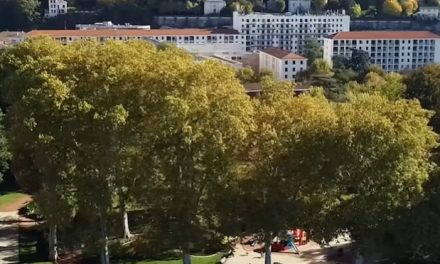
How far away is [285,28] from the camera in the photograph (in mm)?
81000

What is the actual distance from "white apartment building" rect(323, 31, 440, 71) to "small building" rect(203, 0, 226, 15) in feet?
63.3

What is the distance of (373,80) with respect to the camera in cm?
4662

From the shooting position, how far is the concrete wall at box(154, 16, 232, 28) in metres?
87.0

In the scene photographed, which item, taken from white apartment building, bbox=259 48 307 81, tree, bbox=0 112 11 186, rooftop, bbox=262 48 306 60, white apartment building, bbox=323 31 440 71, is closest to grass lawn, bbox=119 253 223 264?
tree, bbox=0 112 11 186

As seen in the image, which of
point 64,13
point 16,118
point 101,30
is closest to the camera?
point 16,118

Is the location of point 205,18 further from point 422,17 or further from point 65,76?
point 65,76

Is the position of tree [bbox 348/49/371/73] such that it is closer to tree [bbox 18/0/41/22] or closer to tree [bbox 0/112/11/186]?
tree [bbox 18/0/41/22]

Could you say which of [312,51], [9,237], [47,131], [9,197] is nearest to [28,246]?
[9,237]

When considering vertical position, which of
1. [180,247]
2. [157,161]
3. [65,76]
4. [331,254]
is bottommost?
[331,254]

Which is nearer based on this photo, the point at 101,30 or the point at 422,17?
the point at 101,30

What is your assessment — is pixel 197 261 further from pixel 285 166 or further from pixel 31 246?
pixel 31 246

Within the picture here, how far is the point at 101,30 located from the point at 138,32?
4.28 meters

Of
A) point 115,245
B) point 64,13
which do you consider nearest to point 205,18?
point 64,13

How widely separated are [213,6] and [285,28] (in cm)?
1214
